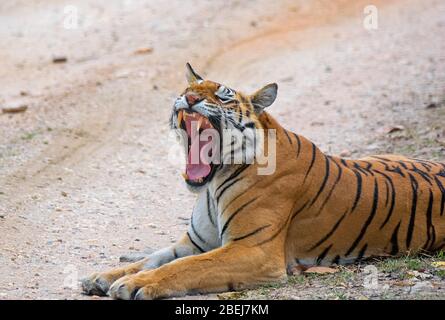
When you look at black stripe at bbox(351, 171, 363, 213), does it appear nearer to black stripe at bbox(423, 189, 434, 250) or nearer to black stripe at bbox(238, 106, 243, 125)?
black stripe at bbox(423, 189, 434, 250)

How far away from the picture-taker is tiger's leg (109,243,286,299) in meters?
4.88

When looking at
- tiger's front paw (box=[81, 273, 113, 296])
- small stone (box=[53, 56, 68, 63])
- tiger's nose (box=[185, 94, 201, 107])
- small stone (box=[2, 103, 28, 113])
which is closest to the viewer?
tiger's front paw (box=[81, 273, 113, 296])

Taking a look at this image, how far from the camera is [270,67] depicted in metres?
11.3

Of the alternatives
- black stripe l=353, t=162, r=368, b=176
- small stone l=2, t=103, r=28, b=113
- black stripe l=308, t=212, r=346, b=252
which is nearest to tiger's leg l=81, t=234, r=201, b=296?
black stripe l=308, t=212, r=346, b=252

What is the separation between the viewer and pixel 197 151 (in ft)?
17.6

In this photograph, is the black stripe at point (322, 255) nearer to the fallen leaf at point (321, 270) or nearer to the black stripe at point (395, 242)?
the fallen leaf at point (321, 270)

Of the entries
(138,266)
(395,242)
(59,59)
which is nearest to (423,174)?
(395,242)

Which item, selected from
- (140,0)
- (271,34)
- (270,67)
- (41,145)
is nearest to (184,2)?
(140,0)

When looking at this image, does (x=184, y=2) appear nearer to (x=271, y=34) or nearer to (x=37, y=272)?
(x=271, y=34)

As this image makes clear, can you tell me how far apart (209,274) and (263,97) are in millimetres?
1122

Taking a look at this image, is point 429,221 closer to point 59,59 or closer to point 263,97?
point 263,97

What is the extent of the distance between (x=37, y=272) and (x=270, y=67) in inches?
251

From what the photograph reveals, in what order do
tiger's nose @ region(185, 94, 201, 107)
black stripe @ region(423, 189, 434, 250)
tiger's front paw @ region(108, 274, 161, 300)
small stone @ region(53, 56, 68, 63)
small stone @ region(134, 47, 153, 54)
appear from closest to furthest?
tiger's front paw @ region(108, 274, 161, 300) → tiger's nose @ region(185, 94, 201, 107) → black stripe @ region(423, 189, 434, 250) → small stone @ region(53, 56, 68, 63) → small stone @ region(134, 47, 153, 54)

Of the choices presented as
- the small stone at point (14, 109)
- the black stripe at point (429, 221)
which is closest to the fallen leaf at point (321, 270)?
the black stripe at point (429, 221)
